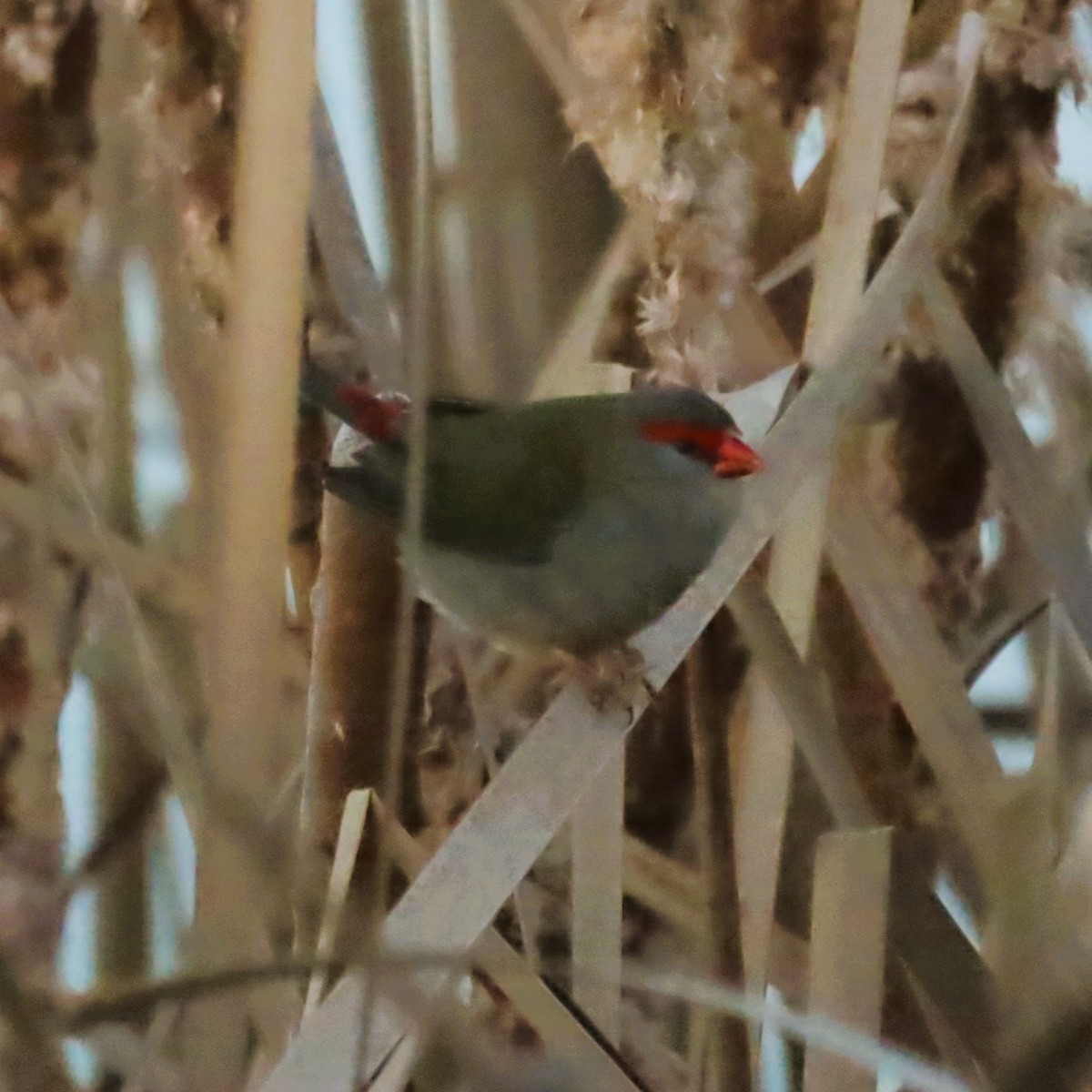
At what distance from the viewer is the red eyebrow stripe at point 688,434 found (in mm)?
706

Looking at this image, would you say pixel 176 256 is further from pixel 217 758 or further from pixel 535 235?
pixel 535 235

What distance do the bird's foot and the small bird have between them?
0.5 inches

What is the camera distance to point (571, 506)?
725 millimetres

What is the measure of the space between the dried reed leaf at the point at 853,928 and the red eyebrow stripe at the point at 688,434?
269 millimetres

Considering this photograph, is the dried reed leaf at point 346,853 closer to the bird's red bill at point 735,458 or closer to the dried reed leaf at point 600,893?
the dried reed leaf at point 600,893

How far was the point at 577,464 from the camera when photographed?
73cm

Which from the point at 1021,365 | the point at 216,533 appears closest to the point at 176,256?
the point at 216,533

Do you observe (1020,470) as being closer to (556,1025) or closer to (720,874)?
(720,874)

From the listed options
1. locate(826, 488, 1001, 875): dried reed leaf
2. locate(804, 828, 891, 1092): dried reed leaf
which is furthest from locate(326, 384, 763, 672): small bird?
locate(804, 828, 891, 1092): dried reed leaf

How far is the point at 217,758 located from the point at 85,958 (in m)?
0.34

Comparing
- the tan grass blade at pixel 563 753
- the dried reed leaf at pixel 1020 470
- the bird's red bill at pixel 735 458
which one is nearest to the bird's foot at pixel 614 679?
the tan grass blade at pixel 563 753

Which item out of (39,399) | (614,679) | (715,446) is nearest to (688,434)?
(715,446)

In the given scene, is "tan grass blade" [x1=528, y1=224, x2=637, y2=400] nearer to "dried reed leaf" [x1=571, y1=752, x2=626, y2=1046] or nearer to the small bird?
the small bird

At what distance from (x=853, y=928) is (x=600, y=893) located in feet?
0.44
